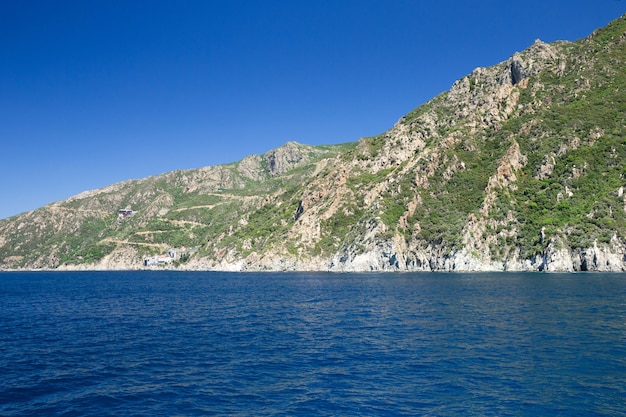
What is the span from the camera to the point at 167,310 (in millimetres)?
73062

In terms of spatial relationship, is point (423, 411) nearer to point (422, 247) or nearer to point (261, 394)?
point (261, 394)

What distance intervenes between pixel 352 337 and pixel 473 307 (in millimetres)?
28244

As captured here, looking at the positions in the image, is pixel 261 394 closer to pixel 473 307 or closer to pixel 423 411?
pixel 423 411

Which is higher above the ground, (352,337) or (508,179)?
(508,179)

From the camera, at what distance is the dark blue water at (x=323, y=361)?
27828mm

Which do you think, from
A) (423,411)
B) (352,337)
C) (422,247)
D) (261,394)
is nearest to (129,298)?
(352,337)

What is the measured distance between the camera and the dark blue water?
2783 cm

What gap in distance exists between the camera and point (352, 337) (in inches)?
1871

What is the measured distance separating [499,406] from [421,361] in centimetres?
1055

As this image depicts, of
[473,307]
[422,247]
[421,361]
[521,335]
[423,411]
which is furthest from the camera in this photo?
[422,247]

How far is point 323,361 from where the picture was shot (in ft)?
125

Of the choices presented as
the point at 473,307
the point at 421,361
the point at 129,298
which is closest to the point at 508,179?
the point at 473,307

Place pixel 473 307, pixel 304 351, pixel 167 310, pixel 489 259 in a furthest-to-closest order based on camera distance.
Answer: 1. pixel 489 259
2. pixel 167 310
3. pixel 473 307
4. pixel 304 351

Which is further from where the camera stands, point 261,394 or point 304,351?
point 304,351
